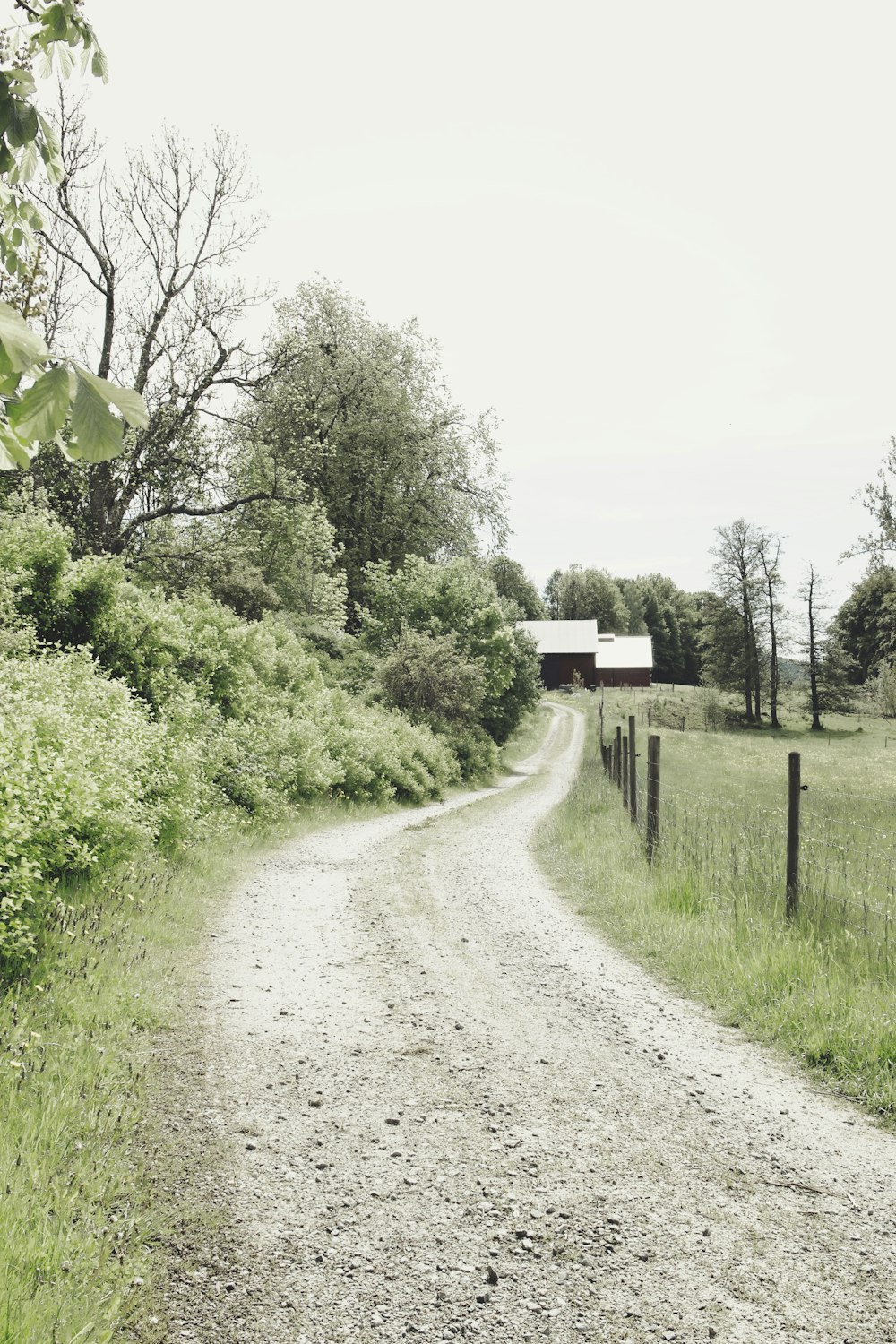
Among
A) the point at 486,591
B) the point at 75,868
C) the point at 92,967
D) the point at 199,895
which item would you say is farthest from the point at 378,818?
the point at 486,591

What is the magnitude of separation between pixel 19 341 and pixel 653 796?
1073cm

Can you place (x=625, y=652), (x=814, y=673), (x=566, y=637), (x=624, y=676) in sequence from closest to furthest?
(x=814, y=673) → (x=566, y=637) → (x=624, y=676) → (x=625, y=652)

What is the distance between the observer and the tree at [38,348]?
1.25 metres

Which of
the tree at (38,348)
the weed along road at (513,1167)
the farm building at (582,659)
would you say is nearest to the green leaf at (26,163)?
the tree at (38,348)

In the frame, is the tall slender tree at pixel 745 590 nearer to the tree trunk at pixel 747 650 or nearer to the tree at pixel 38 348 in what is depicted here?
the tree trunk at pixel 747 650

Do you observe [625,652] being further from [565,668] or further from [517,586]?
[517,586]

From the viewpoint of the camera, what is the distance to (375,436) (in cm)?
3594

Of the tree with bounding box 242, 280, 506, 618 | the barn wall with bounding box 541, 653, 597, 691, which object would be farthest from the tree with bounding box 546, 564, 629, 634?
the tree with bounding box 242, 280, 506, 618

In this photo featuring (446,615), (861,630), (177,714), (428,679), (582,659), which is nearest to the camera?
(177,714)

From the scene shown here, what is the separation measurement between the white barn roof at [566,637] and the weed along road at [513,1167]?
74403 millimetres

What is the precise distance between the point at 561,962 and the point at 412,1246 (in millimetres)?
4246

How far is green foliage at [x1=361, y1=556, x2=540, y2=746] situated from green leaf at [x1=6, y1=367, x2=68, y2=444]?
2719cm

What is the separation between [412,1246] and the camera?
140 inches

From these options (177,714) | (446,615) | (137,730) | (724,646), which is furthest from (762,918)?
(724,646)
